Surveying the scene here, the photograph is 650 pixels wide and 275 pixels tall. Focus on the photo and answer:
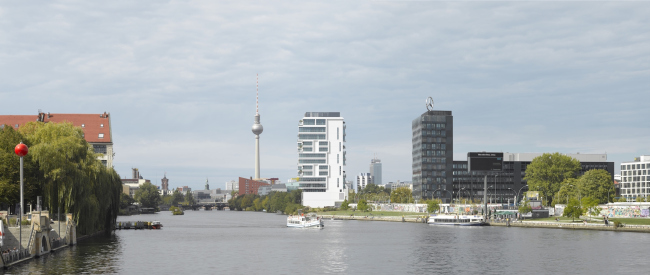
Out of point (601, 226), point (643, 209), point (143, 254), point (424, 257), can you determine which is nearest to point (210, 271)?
point (143, 254)

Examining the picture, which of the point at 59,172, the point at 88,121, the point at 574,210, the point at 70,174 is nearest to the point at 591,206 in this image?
the point at 574,210

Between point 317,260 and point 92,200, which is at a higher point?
point 92,200

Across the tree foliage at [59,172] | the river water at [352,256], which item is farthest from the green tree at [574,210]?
the tree foliage at [59,172]

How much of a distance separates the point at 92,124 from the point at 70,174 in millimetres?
83094

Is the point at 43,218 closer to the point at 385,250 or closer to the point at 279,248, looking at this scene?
the point at 279,248

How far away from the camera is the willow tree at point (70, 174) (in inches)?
3939

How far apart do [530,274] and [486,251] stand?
28051mm

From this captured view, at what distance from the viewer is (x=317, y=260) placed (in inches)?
3674

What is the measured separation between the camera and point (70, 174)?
102m

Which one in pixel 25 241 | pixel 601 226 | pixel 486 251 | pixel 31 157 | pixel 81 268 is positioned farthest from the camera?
pixel 601 226

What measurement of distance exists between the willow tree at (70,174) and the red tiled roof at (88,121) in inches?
2355

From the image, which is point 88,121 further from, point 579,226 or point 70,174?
point 579,226

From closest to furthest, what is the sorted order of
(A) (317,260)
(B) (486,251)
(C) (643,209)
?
(A) (317,260) < (B) (486,251) < (C) (643,209)

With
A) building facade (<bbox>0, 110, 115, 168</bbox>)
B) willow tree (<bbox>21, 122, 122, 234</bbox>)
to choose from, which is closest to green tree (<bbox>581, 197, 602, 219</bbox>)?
willow tree (<bbox>21, 122, 122, 234</bbox>)
